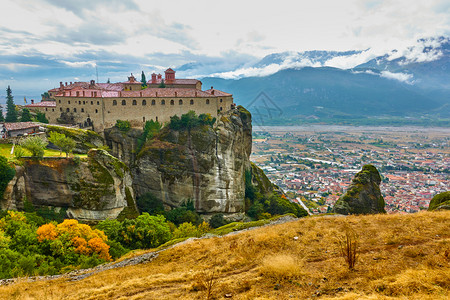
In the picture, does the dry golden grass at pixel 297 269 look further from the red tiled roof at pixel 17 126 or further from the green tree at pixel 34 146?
the red tiled roof at pixel 17 126

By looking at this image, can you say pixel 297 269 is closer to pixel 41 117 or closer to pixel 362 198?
pixel 362 198

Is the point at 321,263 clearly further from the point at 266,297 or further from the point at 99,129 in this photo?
the point at 99,129

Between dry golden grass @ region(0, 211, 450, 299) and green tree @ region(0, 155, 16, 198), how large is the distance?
1944 cm

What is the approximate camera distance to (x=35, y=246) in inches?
800

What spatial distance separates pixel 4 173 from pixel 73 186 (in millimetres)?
6609

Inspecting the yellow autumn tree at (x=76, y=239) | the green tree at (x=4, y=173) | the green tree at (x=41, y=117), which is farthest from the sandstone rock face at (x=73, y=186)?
the green tree at (x=41, y=117)

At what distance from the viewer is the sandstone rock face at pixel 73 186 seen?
3031cm

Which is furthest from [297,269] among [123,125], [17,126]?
[123,125]

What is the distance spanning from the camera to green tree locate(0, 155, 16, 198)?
27.6 m

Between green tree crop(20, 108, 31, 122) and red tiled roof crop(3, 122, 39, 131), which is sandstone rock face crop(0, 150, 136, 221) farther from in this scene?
green tree crop(20, 108, 31, 122)

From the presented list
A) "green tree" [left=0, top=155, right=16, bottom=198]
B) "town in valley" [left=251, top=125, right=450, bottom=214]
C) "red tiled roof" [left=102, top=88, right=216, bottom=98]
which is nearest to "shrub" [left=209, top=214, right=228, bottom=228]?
"red tiled roof" [left=102, top=88, right=216, bottom=98]

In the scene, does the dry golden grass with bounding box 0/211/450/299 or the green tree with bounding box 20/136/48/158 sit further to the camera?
the green tree with bounding box 20/136/48/158

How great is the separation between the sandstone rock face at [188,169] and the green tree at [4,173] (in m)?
17.6

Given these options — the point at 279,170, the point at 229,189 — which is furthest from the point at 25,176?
the point at 279,170
